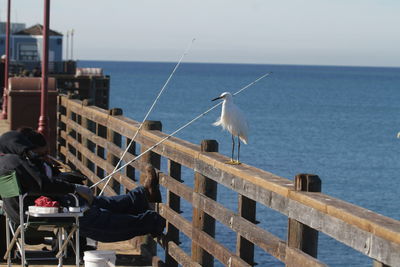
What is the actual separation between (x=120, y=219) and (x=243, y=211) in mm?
1932

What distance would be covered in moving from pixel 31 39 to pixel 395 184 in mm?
58410

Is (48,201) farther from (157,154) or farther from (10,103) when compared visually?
(10,103)

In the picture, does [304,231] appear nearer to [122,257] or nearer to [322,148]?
[122,257]

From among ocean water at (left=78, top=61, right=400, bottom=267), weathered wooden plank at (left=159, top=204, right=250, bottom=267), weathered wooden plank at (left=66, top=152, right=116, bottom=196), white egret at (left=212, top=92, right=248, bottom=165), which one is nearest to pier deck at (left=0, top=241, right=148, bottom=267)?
weathered wooden plank at (left=159, top=204, right=250, bottom=267)

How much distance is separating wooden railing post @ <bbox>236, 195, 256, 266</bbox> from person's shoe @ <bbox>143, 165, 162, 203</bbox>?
5.77ft

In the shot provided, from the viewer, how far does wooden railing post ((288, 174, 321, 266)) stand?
526 centimetres

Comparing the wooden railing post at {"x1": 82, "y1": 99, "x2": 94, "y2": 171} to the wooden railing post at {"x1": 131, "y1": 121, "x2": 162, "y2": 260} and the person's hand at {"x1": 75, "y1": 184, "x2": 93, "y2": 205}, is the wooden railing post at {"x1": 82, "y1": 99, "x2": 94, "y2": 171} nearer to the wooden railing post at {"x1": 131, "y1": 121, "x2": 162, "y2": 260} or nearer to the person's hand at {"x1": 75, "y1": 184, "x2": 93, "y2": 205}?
the wooden railing post at {"x1": 131, "y1": 121, "x2": 162, "y2": 260}

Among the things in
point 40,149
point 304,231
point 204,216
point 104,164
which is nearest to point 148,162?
point 40,149

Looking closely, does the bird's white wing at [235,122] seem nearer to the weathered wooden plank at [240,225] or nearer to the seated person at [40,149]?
the weathered wooden plank at [240,225]

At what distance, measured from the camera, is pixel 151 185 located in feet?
26.5

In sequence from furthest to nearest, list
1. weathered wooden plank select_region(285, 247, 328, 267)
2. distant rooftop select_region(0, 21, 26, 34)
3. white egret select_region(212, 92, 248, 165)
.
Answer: distant rooftop select_region(0, 21, 26, 34) → white egret select_region(212, 92, 248, 165) → weathered wooden plank select_region(285, 247, 328, 267)

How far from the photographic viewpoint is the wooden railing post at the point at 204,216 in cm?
720

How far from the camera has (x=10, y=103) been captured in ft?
52.2

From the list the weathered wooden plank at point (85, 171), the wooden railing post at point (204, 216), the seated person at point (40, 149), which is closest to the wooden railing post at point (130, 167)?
the weathered wooden plank at point (85, 171)
